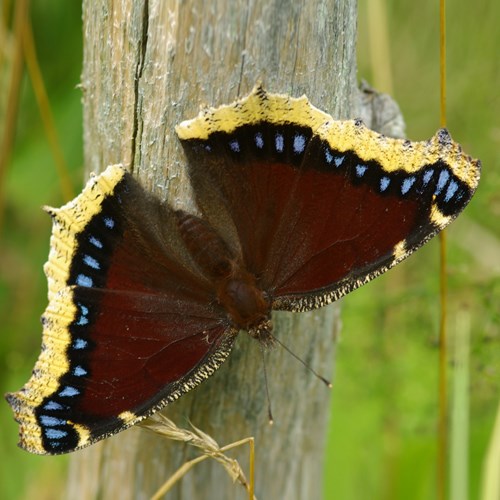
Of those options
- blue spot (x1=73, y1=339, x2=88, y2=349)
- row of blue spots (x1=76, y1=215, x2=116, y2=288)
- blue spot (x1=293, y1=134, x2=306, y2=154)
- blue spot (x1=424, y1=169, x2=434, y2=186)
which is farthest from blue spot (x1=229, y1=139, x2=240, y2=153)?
blue spot (x1=73, y1=339, x2=88, y2=349)

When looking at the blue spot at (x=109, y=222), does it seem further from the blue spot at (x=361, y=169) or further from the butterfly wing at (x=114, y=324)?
the blue spot at (x=361, y=169)

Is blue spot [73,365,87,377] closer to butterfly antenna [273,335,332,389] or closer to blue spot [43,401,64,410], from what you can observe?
blue spot [43,401,64,410]

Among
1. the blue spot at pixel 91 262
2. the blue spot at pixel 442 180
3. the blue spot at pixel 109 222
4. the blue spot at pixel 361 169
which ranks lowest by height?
the blue spot at pixel 91 262

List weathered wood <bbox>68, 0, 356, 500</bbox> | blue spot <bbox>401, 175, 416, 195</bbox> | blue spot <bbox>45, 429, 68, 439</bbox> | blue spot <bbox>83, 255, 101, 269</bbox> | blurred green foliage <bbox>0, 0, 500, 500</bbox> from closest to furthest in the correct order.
Result: 1. weathered wood <bbox>68, 0, 356, 500</bbox>
2. blue spot <bbox>45, 429, 68, 439</bbox>
3. blue spot <bbox>401, 175, 416, 195</bbox>
4. blue spot <bbox>83, 255, 101, 269</bbox>
5. blurred green foliage <bbox>0, 0, 500, 500</bbox>

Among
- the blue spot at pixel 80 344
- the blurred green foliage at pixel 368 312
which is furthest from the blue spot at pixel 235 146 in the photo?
the blurred green foliage at pixel 368 312

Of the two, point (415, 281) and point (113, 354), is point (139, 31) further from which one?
point (415, 281)

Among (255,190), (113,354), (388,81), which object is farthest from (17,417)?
(388,81)

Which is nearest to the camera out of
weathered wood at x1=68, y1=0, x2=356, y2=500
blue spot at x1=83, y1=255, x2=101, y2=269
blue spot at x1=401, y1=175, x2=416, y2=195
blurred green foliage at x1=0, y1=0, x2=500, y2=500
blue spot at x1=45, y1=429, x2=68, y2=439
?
weathered wood at x1=68, y1=0, x2=356, y2=500
